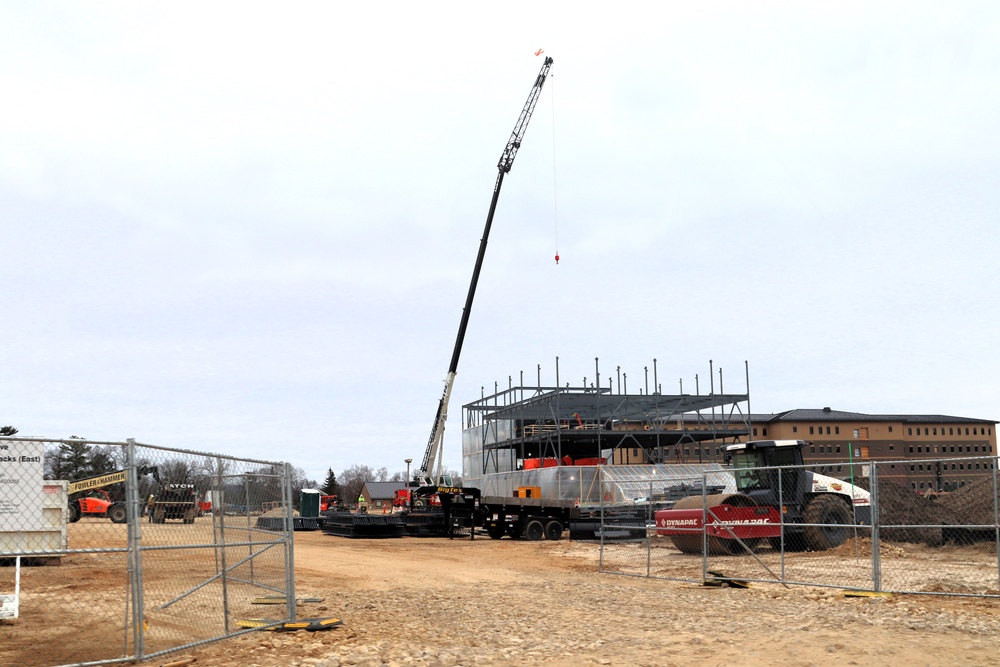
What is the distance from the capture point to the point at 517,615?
13.0m

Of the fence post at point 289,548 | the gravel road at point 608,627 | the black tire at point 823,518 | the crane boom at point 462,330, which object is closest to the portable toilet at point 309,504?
the crane boom at point 462,330

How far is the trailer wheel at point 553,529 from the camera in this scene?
108 feet

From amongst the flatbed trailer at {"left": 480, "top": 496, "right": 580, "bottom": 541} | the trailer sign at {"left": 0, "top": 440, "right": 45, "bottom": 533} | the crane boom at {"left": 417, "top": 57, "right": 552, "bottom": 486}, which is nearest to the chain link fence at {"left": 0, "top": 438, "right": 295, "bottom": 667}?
the trailer sign at {"left": 0, "top": 440, "right": 45, "bottom": 533}

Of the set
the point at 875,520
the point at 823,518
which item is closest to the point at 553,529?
the point at 823,518

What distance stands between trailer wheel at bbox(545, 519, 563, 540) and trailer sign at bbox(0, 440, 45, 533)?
25272mm

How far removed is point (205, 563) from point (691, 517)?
10325 mm

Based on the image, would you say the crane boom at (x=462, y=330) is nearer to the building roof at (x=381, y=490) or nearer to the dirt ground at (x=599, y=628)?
the dirt ground at (x=599, y=628)

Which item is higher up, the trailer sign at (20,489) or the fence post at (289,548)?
the trailer sign at (20,489)

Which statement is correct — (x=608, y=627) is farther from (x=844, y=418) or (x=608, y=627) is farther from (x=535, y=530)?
(x=844, y=418)

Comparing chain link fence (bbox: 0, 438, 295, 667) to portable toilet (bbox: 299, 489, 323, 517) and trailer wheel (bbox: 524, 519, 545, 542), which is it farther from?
portable toilet (bbox: 299, 489, 323, 517)

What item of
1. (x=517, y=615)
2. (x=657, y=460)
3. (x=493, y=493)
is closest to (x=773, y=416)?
(x=657, y=460)

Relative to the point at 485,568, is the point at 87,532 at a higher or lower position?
higher

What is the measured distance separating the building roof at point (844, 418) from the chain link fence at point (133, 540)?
307 feet

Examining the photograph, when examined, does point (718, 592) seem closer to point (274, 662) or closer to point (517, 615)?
point (517, 615)
